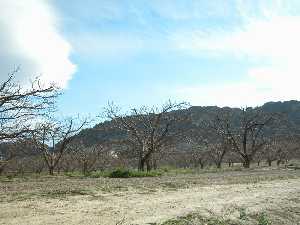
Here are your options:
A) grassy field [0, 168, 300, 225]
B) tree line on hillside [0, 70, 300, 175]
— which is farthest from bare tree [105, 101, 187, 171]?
grassy field [0, 168, 300, 225]

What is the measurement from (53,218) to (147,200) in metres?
3.97

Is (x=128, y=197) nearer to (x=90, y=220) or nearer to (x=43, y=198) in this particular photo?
(x=43, y=198)

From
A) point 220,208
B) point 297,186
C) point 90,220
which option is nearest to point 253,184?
point 297,186

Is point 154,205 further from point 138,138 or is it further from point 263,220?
point 138,138

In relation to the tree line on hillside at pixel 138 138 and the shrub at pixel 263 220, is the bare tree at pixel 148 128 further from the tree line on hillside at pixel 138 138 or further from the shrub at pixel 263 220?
the shrub at pixel 263 220

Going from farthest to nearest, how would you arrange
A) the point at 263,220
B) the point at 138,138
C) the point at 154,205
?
1. the point at 138,138
2. the point at 263,220
3. the point at 154,205

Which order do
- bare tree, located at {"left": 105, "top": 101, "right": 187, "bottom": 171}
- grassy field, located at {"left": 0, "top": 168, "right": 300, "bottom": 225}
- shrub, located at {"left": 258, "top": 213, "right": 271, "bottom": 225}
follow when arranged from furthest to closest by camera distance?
bare tree, located at {"left": 105, "top": 101, "right": 187, "bottom": 171} < shrub, located at {"left": 258, "top": 213, "right": 271, "bottom": 225} < grassy field, located at {"left": 0, "top": 168, "right": 300, "bottom": 225}

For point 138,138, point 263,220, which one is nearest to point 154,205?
point 263,220

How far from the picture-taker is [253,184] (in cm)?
2042

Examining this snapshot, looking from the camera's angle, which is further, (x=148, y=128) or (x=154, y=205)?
(x=148, y=128)

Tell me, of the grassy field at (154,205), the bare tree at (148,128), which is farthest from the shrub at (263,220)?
the bare tree at (148,128)

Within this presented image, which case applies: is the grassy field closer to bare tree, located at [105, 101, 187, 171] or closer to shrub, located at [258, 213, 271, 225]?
shrub, located at [258, 213, 271, 225]

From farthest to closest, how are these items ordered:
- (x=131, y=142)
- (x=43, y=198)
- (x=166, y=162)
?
(x=166, y=162) < (x=131, y=142) < (x=43, y=198)

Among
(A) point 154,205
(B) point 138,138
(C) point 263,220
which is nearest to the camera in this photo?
(A) point 154,205
